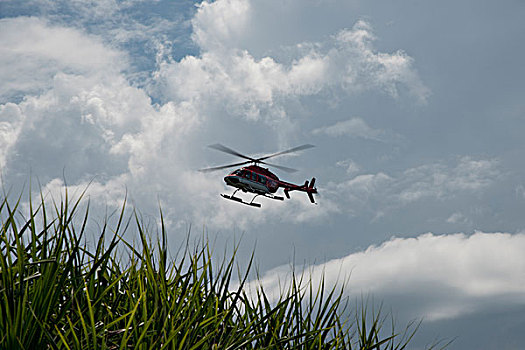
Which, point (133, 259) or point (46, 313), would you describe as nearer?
point (46, 313)

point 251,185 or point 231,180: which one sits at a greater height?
point 231,180

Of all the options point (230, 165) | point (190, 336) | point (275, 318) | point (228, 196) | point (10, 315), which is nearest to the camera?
point (10, 315)

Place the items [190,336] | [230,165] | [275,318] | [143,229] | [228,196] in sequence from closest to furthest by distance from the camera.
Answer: [190,336], [143,229], [275,318], [228,196], [230,165]

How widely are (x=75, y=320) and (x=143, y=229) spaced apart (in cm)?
199

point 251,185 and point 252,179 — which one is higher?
point 252,179

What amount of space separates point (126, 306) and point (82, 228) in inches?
89.2

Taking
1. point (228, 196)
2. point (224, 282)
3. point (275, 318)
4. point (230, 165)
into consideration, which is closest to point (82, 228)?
point (224, 282)

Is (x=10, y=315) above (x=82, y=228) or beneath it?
beneath

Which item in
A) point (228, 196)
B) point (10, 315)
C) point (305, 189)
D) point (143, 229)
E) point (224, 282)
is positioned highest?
point (305, 189)

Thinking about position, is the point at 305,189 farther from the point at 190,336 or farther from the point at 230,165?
the point at 190,336

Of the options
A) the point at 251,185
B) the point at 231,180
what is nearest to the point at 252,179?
the point at 251,185

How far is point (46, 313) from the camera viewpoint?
293 inches

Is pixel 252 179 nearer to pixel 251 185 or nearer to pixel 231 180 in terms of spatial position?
pixel 251 185

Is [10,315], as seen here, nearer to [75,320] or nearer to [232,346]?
[75,320]
